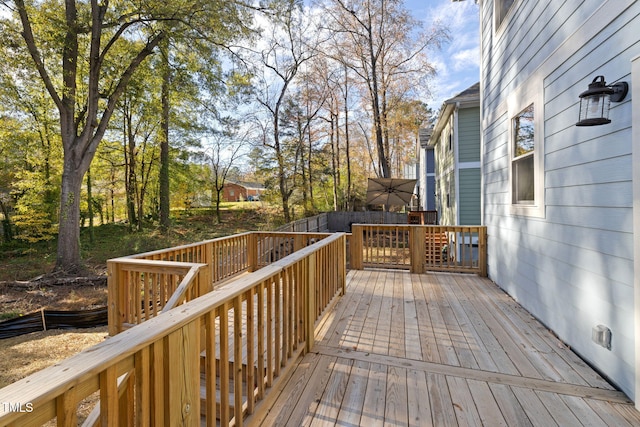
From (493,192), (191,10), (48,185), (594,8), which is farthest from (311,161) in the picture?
(594,8)

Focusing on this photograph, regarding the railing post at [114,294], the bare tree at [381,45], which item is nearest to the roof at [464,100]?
the bare tree at [381,45]

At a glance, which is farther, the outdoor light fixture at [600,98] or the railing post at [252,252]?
the railing post at [252,252]

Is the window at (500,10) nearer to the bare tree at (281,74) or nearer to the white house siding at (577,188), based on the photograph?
the white house siding at (577,188)

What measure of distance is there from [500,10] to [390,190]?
19.1 ft

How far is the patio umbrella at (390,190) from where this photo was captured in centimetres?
987

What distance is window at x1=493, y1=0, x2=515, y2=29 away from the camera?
450 cm

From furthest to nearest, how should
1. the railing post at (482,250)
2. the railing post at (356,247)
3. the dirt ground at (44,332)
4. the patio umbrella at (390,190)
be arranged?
the patio umbrella at (390,190), the railing post at (356,247), the railing post at (482,250), the dirt ground at (44,332)

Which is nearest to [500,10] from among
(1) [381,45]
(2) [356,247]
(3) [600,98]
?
(3) [600,98]

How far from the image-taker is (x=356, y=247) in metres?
5.85

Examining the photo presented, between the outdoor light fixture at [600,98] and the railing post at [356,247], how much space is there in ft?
12.6

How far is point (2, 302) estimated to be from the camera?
6430 millimetres

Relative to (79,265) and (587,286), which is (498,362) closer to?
(587,286)

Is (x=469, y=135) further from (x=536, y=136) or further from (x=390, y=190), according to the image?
(x=536, y=136)

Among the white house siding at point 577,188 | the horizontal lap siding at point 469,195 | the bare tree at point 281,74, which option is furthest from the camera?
the bare tree at point 281,74
